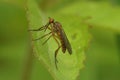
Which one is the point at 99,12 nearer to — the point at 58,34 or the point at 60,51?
the point at 58,34

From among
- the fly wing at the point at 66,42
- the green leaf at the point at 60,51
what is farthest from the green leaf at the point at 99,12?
the fly wing at the point at 66,42

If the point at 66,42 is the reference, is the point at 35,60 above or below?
above

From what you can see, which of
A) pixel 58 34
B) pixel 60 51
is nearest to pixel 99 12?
pixel 58 34

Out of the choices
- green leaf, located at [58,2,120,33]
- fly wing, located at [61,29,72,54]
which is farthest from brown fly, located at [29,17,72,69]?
green leaf, located at [58,2,120,33]

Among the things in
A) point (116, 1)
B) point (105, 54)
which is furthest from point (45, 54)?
point (105, 54)

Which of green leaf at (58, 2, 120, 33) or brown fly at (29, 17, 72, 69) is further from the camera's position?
green leaf at (58, 2, 120, 33)

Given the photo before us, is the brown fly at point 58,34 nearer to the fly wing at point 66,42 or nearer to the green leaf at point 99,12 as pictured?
the fly wing at point 66,42

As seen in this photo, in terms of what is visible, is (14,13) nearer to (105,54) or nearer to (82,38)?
(105,54)

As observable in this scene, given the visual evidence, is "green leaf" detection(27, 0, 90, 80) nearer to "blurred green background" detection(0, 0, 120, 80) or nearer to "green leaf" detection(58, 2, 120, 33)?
"green leaf" detection(58, 2, 120, 33)
